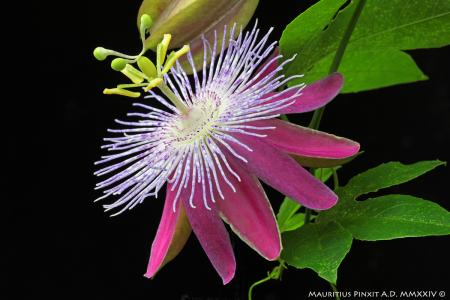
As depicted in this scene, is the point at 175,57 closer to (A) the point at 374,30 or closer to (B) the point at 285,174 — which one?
(B) the point at 285,174

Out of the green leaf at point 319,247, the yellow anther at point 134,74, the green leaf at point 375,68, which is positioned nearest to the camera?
the green leaf at point 319,247

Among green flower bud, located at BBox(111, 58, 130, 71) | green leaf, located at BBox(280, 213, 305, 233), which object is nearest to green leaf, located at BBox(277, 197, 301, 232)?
green leaf, located at BBox(280, 213, 305, 233)

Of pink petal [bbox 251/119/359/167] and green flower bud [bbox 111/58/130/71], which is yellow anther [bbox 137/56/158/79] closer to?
green flower bud [bbox 111/58/130/71]

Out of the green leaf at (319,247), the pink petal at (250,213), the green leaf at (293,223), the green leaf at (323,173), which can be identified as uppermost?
the pink petal at (250,213)

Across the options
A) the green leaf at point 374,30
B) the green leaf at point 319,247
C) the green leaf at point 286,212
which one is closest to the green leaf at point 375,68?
the green leaf at point 374,30

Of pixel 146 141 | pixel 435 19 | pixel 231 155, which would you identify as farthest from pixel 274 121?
pixel 435 19

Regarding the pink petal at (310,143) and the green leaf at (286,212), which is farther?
the green leaf at (286,212)

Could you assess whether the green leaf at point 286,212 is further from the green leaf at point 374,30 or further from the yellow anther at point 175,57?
the yellow anther at point 175,57

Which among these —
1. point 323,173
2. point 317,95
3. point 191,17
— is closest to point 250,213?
point 317,95
